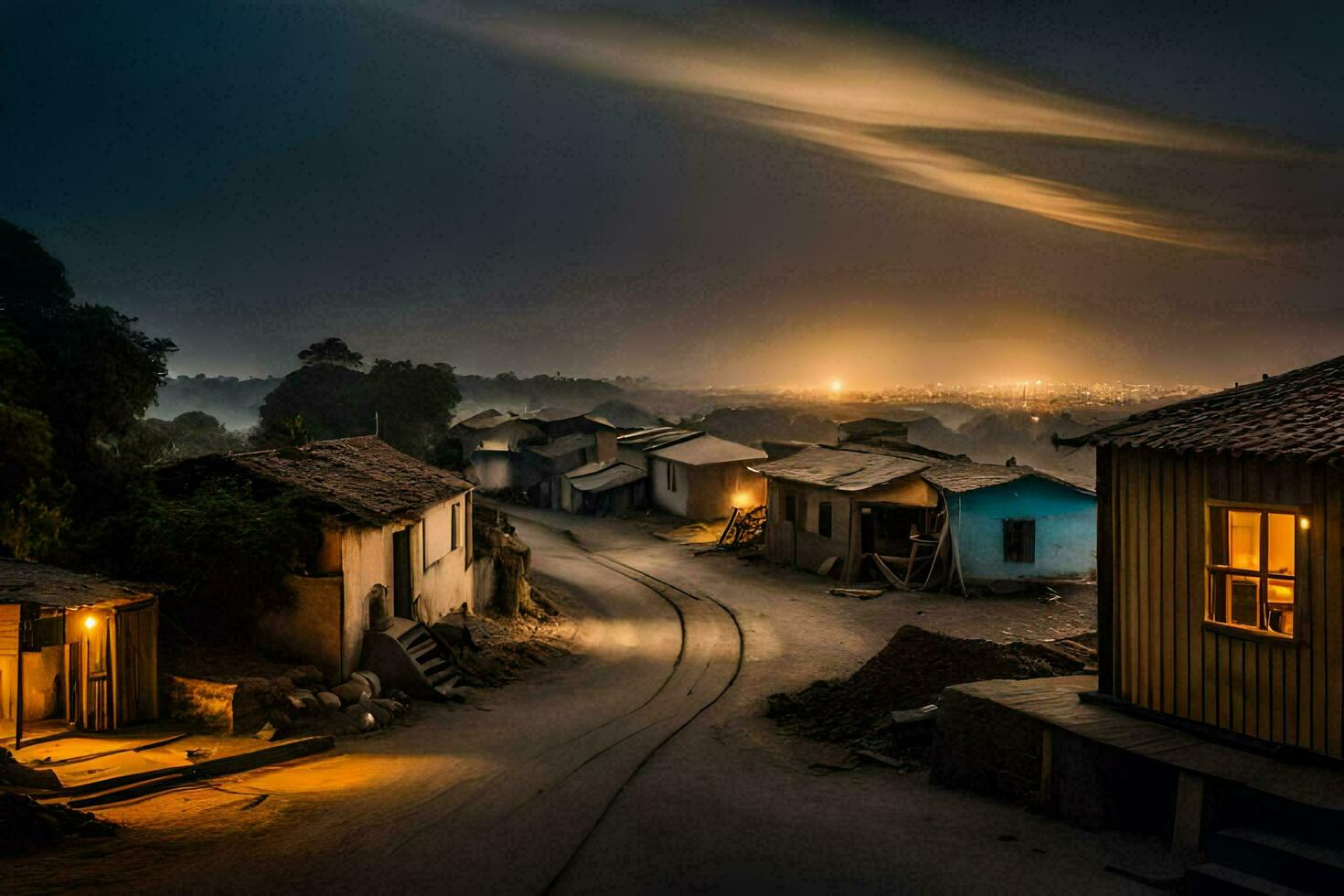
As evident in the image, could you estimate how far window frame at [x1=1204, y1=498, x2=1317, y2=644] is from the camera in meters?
9.52

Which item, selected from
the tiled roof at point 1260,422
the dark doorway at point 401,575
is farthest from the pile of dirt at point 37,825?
the tiled roof at point 1260,422

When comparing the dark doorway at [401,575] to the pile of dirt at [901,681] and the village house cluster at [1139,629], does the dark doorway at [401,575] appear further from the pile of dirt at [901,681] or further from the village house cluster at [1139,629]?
the pile of dirt at [901,681]

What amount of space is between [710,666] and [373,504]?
8303 millimetres

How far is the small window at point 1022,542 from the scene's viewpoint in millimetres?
28672

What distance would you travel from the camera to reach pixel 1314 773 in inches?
358

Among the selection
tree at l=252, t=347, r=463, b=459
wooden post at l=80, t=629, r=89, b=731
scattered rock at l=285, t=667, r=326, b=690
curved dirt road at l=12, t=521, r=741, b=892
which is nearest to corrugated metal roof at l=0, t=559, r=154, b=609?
wooden post at l=80, t=629, r=89, b=731

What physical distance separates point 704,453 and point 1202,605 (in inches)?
1522

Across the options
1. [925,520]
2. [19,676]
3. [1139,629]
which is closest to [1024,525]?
[925,520]

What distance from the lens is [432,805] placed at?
11.1 m

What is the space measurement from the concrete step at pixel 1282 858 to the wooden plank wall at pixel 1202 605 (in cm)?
169

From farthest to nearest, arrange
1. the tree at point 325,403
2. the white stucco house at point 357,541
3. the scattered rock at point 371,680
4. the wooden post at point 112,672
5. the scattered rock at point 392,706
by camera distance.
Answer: the tree at point 325,403, the white stucco house at point 357,541, the scattered rock at point 371,680, the scattered rock at point 392,706, the wooden post at point 112,672

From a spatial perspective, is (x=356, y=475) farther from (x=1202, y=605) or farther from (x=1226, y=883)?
(x=1226, y=883)

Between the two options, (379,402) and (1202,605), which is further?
(379,402)

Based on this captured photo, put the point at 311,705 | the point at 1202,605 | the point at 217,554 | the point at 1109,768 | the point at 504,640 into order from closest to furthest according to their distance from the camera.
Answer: the point at 1109,768 → the point at 1202,605 → the point at 311,705 → the point at 217,554 → the point at 504,640
